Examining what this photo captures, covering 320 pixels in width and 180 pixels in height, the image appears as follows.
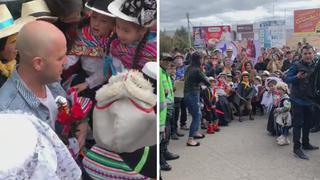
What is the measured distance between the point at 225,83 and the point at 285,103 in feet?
3.15

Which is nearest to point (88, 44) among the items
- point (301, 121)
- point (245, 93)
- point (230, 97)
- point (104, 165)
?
point (104, 165)

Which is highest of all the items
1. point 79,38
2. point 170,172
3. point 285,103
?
point 79,38

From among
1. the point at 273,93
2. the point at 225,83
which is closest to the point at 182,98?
the point at 225,83

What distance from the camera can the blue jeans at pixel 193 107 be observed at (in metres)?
2.37

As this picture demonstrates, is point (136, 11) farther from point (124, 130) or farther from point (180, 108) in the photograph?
point (180, 108)

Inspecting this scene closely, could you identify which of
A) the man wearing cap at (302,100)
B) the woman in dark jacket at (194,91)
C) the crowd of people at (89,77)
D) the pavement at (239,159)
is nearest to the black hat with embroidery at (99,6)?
the crowd of people at (89,77)

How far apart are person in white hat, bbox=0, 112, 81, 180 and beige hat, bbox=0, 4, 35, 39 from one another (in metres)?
0.21

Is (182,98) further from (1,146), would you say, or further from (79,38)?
(1,146)

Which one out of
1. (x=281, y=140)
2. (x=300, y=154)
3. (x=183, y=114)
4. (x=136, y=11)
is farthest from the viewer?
(x=281, y=140)

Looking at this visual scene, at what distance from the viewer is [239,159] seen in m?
2.60

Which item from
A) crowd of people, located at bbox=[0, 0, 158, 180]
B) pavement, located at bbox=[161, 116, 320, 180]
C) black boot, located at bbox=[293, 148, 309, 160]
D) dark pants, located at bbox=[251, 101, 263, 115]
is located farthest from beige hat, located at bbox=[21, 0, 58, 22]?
black boot, located at bbox=[293, 148, 309, 160]

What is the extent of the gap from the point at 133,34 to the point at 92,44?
0.37 feet

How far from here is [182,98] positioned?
2.41 m

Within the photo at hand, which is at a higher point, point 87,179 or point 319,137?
point 87,179
